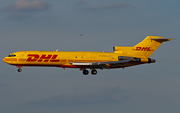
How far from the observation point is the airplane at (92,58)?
72.7 meters

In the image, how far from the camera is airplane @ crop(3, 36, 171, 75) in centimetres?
7269

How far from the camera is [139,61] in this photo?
7650 centimetres

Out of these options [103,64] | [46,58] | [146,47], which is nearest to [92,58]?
[103,64]

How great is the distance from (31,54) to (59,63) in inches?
236

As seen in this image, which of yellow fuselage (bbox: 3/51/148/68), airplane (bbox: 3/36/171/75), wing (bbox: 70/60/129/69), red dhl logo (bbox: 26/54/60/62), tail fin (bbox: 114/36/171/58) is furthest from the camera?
tail fin (bbox: 114/36/171/58)

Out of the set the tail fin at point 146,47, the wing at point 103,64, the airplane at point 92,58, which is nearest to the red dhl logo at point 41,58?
the airplane at point 92,58


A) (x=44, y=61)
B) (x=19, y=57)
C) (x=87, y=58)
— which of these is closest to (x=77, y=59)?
(x=87, y=58)

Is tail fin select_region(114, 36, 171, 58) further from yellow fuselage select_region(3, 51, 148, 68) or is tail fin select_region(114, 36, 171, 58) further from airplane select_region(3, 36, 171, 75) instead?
yellow fuselage select_region(3, 51, 148, 68)

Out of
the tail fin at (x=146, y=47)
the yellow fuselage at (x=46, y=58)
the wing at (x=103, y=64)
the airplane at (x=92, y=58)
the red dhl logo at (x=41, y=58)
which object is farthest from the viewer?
the tail fin at (x=146, y=47)

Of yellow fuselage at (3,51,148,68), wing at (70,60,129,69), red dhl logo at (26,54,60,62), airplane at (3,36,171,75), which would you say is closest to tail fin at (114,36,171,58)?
airplane at (3,36,171,75)

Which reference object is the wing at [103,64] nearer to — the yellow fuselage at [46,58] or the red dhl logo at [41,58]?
the yellow fuselage at [46,58]

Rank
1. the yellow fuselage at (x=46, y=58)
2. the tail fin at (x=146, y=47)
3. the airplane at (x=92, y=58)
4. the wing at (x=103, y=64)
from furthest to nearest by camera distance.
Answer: the tail fin at (x=146, y=47) < the wing at (x=103, y=64) < the airplane at (x=92, y=58) < the yellow fuselage at (x=46, y=58)

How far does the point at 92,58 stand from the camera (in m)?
75.1

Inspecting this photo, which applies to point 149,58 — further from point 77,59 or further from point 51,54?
point 51,54
